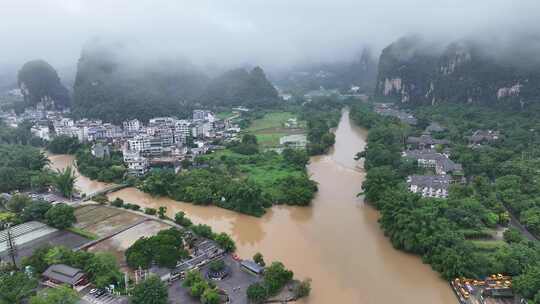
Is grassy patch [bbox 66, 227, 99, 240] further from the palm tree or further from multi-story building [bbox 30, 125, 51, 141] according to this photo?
multi-story building [bbox 30, 125, 51, 141]

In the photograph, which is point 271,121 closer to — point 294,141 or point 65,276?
point 294,141

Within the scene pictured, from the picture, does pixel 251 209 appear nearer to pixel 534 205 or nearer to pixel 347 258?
pixel 347 258

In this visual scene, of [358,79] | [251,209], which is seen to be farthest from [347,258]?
[358,79]

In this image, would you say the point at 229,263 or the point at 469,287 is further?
the point at 229,263

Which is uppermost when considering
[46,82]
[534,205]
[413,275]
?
[46,82]

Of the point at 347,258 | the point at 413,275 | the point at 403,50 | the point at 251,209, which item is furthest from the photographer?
the point at 403,50

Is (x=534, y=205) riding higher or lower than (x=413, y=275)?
higher

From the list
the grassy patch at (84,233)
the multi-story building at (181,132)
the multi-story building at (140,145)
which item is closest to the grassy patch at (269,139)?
the multi-story building at (181,132)

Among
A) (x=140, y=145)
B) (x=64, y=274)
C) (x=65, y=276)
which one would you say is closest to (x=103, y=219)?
(x=64, y=274)
